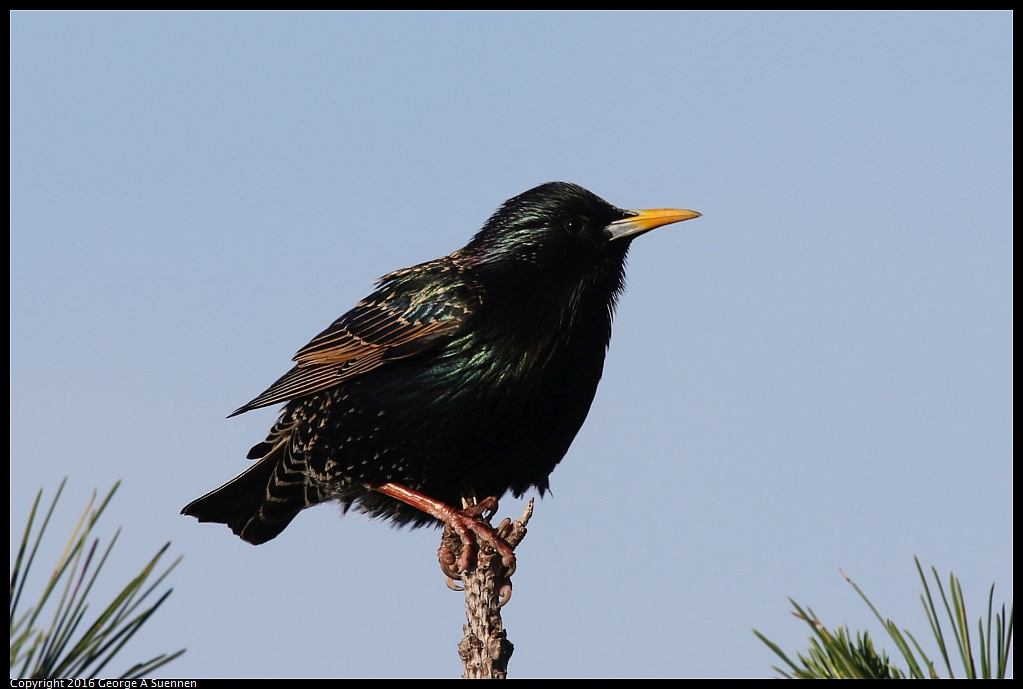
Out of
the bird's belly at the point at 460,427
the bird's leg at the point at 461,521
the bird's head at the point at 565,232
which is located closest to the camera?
the bird's leg at the point at 461,521

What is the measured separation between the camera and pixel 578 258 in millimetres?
5094

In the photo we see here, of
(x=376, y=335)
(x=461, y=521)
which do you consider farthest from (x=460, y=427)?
(x=376, y=335)

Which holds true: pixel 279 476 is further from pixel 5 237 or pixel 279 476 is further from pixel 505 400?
pixel 5 237

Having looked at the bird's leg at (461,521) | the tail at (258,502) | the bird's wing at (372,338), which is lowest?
the bird's leg at (461,521)

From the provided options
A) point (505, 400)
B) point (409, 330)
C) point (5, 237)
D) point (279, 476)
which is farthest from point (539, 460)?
point (5, 237)

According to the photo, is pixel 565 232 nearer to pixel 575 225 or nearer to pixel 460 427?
pixel 575 225

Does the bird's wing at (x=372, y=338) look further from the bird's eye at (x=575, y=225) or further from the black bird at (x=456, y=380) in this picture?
the bird's eye at (x=575, y=225)

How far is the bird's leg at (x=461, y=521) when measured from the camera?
3.93m

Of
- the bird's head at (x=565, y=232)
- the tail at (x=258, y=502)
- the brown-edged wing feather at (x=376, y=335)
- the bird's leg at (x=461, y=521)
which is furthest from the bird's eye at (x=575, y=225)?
the tail at (x=258, y=502)

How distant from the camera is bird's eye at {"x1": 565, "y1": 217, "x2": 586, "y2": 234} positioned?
516 centimetres

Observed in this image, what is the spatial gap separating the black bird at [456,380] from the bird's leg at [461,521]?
1cm

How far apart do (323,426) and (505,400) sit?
2.88 feet
